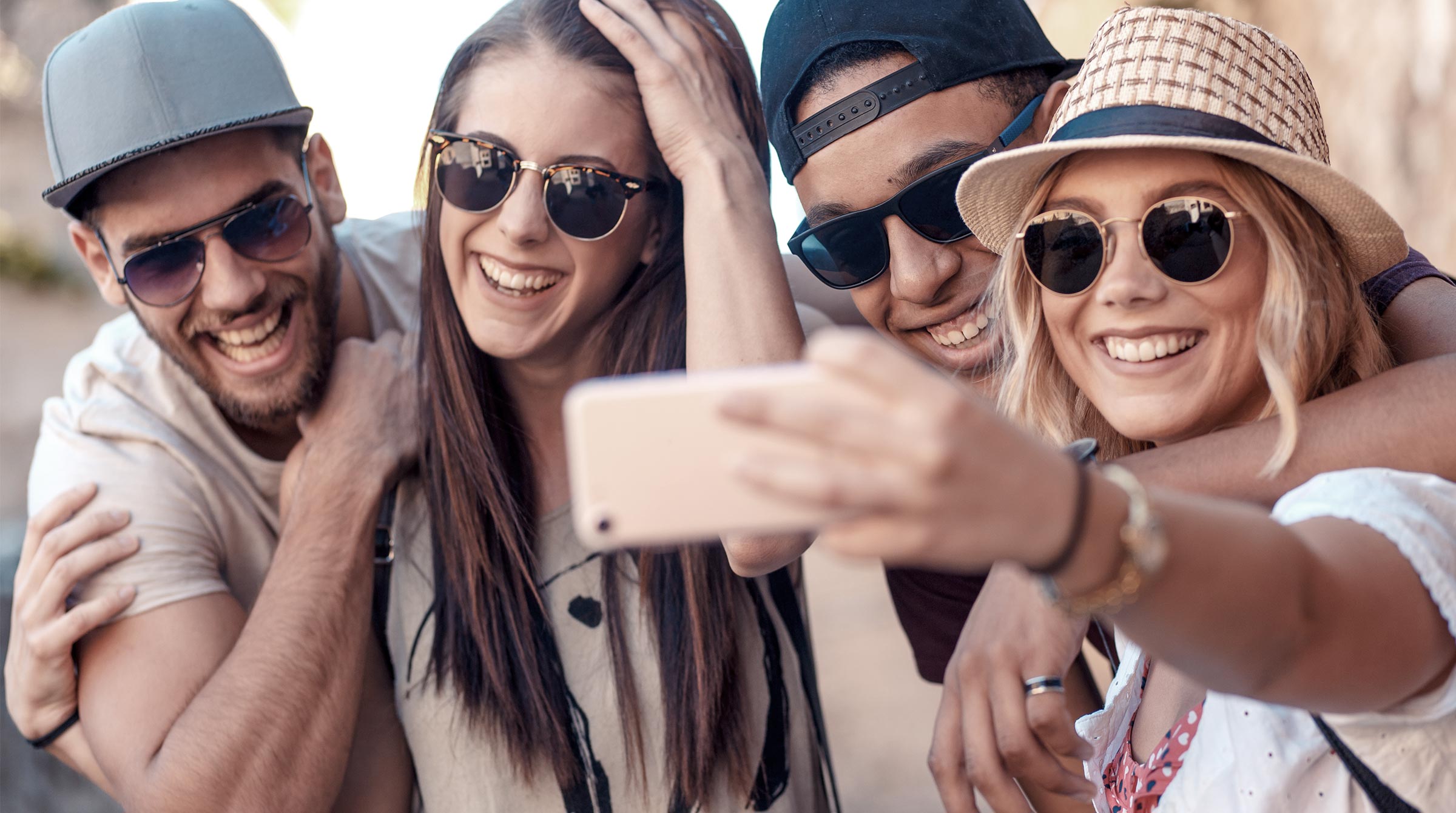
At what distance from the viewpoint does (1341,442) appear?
1.50 meters

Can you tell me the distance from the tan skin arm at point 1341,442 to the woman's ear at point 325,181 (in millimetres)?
2262

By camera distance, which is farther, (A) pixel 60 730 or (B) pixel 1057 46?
(B) pixel 1057 46

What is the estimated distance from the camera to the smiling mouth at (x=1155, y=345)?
1546mm

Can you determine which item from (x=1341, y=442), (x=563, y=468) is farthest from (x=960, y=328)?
(x=563, y=468)

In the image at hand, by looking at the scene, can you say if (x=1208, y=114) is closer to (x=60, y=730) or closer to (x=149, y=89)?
(x=149, y=89)

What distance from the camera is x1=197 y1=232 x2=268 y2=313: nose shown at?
8.36ft

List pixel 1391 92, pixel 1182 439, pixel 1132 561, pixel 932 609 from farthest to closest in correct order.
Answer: pixel 1391 92 < pixel 932 609 < pixel 1182 439 < pixel 1132 561

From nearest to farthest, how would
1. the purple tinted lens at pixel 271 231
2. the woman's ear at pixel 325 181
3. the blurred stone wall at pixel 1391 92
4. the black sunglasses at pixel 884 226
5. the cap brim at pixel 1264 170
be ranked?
the cap brim at pixel 1264 170 < the black sunglasses at pixel 884 226 < the purple tinted lens at pixel 271 231 < the woman's ear at pixel 325 181 < the blurred stone wall at pixel 1391 92

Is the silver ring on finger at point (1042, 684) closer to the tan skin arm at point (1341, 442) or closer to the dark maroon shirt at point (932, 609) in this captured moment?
the tan skin arm at point (1341, 442)

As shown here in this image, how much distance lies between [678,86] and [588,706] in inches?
52.7

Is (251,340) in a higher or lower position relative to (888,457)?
lower

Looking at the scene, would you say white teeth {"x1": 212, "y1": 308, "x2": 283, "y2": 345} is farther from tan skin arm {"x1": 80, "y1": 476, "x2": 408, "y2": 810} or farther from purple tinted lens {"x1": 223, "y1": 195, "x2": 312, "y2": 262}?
tan skin arm {"x1": 80, "y1": 476, "x2": 408, "y2": 810}

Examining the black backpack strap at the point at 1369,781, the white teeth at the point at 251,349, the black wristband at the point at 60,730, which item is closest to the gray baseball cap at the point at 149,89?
the white teeth at the point at 251,349

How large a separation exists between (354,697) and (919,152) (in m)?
1.61
